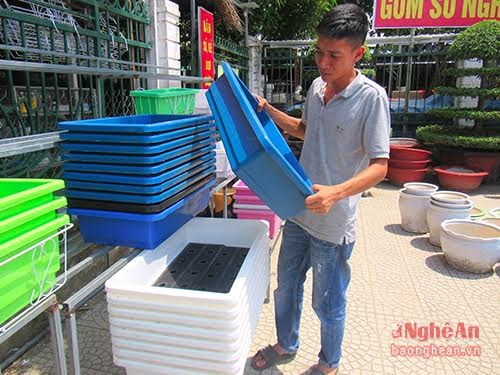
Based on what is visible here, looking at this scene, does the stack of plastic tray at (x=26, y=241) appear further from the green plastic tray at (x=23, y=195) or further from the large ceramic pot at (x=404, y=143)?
the large ceramic pot at (x=404, y=143)

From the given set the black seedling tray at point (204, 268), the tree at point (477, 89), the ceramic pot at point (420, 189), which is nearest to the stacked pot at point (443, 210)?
the ceramic pot at point (420, 189)

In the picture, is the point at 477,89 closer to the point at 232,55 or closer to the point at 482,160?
the point at 482,160

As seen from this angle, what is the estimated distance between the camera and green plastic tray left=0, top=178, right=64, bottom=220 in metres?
1.01

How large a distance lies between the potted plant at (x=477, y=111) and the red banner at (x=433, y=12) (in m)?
0.97

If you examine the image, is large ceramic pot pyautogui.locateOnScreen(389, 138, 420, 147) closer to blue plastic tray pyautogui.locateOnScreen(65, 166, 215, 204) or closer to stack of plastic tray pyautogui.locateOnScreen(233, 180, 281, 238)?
stack of plastic tray pyautogui.locateOnScreen(233, 180, 281, 238)

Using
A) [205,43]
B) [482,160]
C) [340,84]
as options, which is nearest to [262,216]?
[340,84]

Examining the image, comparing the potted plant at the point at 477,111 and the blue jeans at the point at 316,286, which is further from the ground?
the potted plant at the point at 477,111

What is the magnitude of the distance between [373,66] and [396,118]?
1.15 metres

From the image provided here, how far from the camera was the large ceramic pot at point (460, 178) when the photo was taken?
553 centimetres

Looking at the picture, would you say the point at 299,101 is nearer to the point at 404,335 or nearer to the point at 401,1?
the point at 401,1

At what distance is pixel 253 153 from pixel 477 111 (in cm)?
564

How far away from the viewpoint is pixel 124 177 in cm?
148

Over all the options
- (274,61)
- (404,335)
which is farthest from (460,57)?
(404,335)

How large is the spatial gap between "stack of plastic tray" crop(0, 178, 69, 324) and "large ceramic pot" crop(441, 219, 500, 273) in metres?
2.88
